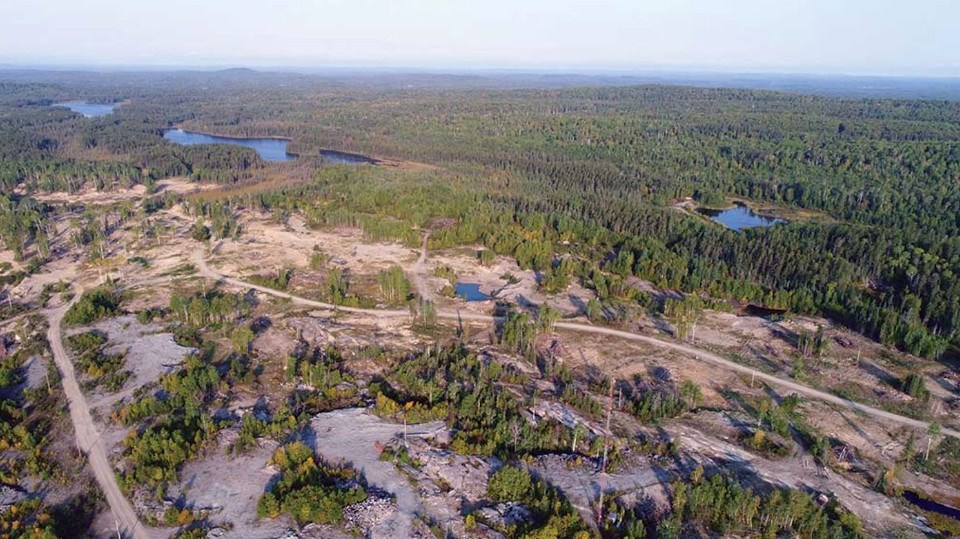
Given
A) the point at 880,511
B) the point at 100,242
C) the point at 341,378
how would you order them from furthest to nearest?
1. the point at 100,242
2. the point at 341,378
3. the point at 880,511

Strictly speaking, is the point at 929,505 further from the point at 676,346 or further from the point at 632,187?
the point at 632,187

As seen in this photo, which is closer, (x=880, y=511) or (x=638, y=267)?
(x=880, y=511)

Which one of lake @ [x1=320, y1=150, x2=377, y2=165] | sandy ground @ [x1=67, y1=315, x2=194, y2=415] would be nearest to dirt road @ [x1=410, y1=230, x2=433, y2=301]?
sandy ground @ [x1=67, y1=315, x2=194, y2=415]

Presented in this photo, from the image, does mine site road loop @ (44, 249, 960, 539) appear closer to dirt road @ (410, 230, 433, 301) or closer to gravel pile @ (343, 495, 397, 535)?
dirt road @ (410, 230, 433, 301)

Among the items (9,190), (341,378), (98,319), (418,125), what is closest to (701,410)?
(341,378)

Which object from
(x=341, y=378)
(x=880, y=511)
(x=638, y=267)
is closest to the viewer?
(x=880, y=511)

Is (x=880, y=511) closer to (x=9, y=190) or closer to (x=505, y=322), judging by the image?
(x=505, y=322)
